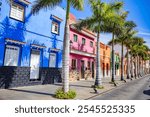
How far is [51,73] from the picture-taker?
71.7 ft

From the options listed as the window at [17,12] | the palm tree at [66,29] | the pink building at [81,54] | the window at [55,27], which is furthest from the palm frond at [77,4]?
the pink building at [81,54]

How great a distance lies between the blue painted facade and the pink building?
4626 millimetres

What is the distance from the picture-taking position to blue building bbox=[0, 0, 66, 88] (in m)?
16.0

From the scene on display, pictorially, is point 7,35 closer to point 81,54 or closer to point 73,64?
point 73,64

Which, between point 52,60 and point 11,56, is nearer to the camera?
point 11,56

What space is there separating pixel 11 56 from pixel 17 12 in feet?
11.5

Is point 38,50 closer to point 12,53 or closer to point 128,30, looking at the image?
point 12,53

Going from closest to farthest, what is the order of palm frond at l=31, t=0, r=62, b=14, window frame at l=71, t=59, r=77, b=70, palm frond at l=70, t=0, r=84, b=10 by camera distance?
palm frond at l=70, t=0, r=84, b=10
palm frond at l=31, t=0, r=62, b=14
window frame at l=71, t=59, r=77, b=70

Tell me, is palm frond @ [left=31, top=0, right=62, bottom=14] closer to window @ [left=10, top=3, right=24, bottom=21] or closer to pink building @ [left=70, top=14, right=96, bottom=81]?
window @ [left=10, top=3, right=24, bottom=21]

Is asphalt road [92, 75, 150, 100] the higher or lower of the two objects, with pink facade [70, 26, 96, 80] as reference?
lower

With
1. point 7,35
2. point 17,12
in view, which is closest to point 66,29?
point 7,35

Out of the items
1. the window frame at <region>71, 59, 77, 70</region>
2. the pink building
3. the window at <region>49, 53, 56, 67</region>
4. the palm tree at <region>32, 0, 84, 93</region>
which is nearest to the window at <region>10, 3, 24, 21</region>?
the palm tree at <region>32, 0, 84, 93</region>

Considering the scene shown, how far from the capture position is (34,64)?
1967cm

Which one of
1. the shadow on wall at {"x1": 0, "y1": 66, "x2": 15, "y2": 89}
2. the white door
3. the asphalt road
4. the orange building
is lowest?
the asphalt road
